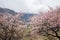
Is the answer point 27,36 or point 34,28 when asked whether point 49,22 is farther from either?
point 27,36

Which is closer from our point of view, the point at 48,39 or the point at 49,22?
the point at 49,22

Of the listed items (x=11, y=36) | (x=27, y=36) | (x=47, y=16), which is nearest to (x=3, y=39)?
(x=11, y=36)

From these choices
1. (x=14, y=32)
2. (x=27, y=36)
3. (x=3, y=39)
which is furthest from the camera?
(x=27, y=36)

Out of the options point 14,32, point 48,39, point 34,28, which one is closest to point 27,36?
point 48,39

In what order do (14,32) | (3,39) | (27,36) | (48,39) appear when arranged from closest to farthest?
1. (3,39)
2. (14,32)
3. (48,39)
4. (27,36)

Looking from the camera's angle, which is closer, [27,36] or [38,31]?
[38,31]

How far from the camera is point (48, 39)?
37.9m

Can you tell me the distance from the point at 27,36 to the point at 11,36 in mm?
19929

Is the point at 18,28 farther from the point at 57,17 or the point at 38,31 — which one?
the point at 57,17

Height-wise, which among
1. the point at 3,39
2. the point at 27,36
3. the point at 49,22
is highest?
the point at 49,22

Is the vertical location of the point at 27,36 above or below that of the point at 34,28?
below

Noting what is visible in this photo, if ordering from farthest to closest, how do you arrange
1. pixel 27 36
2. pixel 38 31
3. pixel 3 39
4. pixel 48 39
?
pixel 27 36
pixel 48 39
pixel 38 31
pixel 3 39

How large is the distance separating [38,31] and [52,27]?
2628mm

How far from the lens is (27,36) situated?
155 feet
